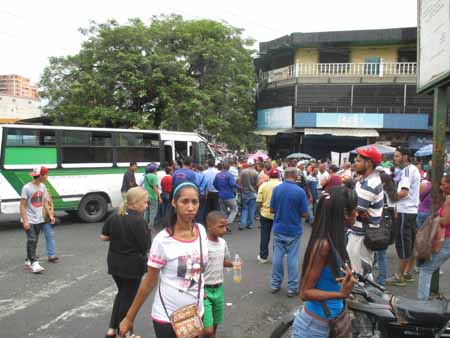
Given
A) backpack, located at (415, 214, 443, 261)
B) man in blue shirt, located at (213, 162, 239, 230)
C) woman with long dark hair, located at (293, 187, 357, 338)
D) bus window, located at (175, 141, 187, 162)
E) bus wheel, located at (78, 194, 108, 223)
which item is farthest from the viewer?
bus window, located at (175, 141, 187, 162)

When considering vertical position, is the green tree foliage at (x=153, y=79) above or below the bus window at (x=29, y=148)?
above

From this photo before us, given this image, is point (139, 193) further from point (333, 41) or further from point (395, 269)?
point (333, 41)

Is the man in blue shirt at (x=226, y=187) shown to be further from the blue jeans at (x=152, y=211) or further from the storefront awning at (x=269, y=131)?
the storefront awning at (x=269, y=131)

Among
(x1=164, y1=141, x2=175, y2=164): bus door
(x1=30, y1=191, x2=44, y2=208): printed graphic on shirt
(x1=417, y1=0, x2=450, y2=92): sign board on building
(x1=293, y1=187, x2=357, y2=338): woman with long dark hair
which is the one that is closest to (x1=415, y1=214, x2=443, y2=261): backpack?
(x1=417, y1=0, x2=450, y2=92): sign board on building

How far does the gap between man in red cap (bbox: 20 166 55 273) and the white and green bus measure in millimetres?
3777

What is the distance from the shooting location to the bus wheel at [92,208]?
11.1m

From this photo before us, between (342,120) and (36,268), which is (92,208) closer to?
(36,268)

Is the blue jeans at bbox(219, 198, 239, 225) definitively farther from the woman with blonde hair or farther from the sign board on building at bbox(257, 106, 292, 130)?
the sign board on building at bbox(257, 106, 292, 130)

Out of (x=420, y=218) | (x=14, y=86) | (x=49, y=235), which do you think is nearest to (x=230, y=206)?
(x=49, y=235)

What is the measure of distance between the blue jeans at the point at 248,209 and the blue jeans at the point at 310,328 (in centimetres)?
792

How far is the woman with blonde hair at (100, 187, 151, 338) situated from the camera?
3.92 metres

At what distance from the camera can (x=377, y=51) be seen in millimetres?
24438

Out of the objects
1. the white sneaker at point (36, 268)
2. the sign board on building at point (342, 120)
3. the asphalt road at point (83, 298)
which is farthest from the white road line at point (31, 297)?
the sign board on building at point (342, 120)

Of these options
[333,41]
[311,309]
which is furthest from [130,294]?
[333,41]
